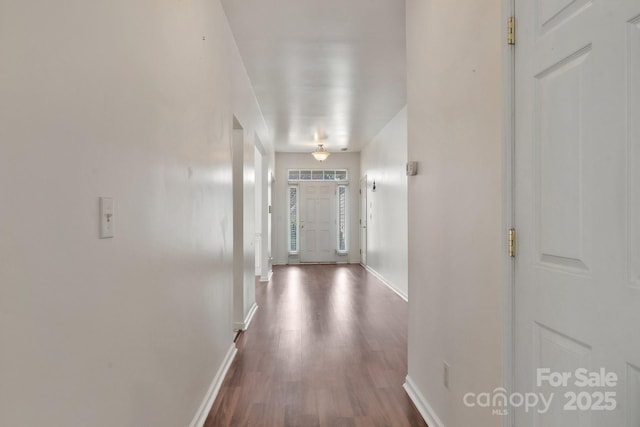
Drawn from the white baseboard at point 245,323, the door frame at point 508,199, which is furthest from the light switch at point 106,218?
the white baseboard at point 245,323

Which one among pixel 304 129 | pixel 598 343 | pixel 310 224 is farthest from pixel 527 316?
pixel 310 224

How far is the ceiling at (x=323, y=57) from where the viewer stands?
3.06 m

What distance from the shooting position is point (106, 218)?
45.2 inches

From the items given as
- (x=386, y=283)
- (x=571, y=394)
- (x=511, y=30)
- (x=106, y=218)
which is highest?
(x=511, y=30)

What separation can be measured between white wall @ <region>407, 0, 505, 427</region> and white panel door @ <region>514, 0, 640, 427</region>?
151mm

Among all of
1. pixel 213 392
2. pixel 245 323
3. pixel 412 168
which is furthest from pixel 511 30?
pixel 245 323

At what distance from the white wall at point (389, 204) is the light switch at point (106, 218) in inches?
189

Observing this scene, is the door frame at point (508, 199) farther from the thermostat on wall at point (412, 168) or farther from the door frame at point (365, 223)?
the door frame at point (365, 223)

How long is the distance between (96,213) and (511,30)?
1.49 m

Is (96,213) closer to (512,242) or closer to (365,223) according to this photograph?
(512,242)

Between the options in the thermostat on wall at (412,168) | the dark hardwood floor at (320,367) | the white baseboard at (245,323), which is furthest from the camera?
the white baseboard at (245,323)

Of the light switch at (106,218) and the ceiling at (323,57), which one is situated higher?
the ceiling at (323,57)

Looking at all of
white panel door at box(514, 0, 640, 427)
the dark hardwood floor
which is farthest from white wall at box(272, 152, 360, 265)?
white panel door at box(514, 0, 640, 427)

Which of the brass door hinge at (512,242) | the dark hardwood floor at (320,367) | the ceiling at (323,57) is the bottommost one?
the dark hardwood floor at (320,367)
